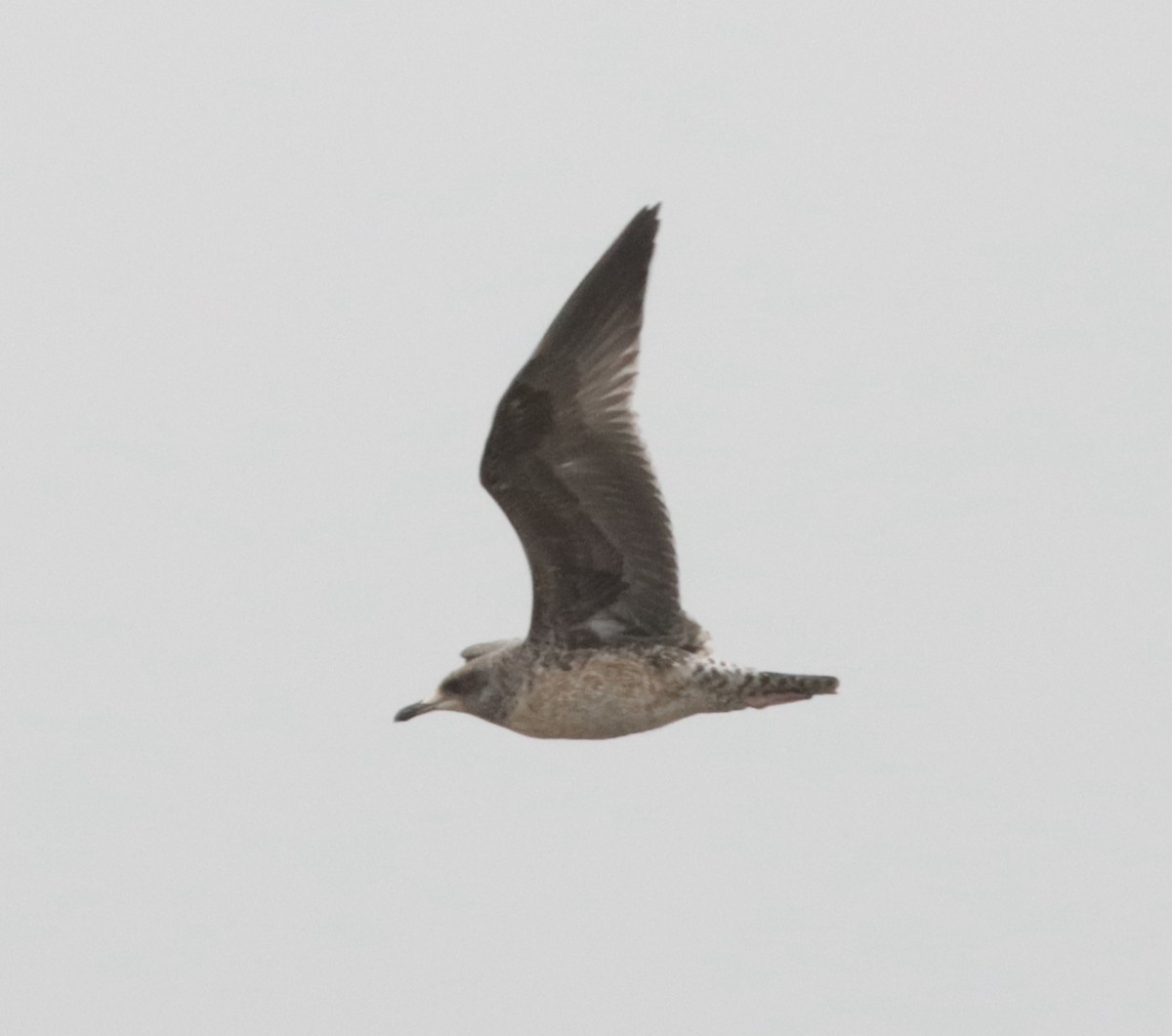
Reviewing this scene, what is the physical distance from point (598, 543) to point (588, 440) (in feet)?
2.06

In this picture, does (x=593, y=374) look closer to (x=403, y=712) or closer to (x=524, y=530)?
(x=524, y=530)

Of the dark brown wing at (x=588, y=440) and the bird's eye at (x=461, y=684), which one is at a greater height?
the dark brown wing at (x=588, y=440)

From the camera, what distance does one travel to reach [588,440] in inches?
759

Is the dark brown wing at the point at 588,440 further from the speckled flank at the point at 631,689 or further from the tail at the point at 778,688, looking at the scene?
the tail at the point at 778,688

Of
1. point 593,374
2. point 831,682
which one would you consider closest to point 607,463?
point 593,374

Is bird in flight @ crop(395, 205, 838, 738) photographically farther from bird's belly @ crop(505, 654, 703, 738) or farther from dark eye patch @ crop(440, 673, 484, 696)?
dark eye patch @ crop(440, 673, 484, 696)

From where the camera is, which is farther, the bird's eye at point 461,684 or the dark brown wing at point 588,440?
the bird's eye at point 461,684

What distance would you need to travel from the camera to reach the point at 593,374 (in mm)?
19312

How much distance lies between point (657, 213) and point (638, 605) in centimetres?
230

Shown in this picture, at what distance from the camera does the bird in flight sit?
758 inches

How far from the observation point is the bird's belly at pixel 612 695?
63.8 feet

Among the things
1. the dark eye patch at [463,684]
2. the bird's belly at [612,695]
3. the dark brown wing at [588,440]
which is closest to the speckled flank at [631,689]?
the bird's belly at [612,695]

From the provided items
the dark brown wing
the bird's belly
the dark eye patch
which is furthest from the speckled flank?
the dark eye patch

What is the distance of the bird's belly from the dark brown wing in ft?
0.98
